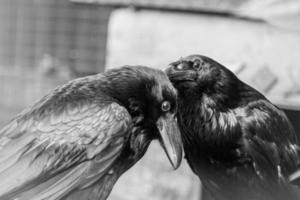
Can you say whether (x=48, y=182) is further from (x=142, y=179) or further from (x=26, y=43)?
(x=26, y=43)

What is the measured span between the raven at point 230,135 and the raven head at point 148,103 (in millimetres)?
244

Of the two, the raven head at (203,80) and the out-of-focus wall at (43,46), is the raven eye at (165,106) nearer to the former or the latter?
the raven head at (203,80)

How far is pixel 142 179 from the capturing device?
3680mm

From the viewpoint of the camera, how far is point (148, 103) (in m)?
1.84

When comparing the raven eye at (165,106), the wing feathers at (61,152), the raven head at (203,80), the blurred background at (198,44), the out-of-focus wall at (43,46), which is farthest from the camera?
the out-of-focus wall at (43,46)

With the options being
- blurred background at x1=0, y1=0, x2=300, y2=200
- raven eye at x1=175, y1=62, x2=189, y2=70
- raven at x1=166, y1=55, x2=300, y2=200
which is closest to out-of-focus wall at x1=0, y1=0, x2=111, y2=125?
blurred background at x1=0, y1=0, x2=300, y2=200

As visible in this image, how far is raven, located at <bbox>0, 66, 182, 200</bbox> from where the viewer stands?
1713 millimetres

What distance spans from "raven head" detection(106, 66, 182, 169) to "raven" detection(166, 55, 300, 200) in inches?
9.6

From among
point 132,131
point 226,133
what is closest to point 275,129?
point 226,133

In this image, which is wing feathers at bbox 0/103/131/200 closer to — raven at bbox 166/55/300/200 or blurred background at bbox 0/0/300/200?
raven at bbox 166/55/300/200

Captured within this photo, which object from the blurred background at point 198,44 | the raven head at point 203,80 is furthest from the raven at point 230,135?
the blurred background at point 198,44

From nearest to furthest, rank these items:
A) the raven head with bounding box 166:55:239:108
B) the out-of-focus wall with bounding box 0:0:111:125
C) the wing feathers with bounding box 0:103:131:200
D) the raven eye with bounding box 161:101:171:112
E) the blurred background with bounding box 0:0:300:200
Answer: the wing feathers with bounding box 0:103:131:200 → the raven eye with bounding box 161:101:171:112 → the raven head with bounding box 166:55:239:108 → the blurred background with bounding box 0:0:300:200 → the out-of-focus wall with bounding box 0:0:111:125

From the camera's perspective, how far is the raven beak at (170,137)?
1.79 meters

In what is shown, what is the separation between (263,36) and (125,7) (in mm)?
724
